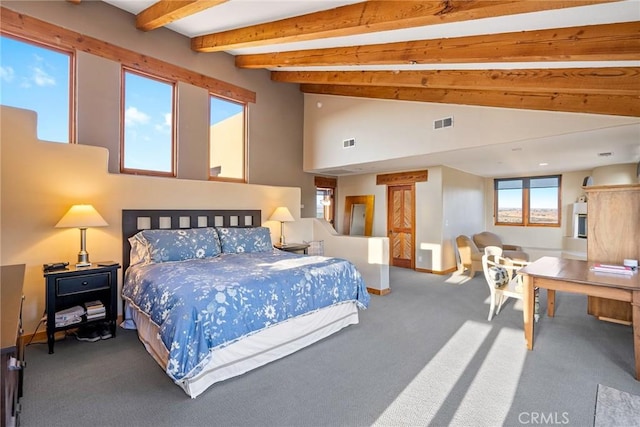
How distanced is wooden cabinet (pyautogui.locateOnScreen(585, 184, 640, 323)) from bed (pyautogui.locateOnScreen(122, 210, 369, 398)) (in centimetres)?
297

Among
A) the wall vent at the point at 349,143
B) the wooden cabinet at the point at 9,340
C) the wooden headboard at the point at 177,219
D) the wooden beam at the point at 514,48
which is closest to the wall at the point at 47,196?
the wooden headboard at the point at 177,219

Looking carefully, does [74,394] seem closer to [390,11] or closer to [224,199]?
[224,199]

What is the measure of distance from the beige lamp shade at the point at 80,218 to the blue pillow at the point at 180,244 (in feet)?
1.95

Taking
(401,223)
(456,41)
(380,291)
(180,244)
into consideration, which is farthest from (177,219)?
(401,223)

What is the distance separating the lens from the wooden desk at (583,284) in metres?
2.64

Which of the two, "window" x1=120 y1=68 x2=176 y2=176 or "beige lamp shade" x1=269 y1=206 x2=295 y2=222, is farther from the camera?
"beige lamp shade" x1=269 y1=206 x2=295 y2=222

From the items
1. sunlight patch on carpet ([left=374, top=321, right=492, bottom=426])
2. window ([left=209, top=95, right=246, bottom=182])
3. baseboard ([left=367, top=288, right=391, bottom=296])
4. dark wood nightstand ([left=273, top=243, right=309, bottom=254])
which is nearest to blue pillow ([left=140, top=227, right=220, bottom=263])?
dark wood nightstand ([left=273, top=243, right=309, bottom=254])

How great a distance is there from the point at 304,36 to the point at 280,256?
9.29 ft

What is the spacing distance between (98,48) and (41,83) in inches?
33.2

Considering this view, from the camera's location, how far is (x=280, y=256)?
13.9ft

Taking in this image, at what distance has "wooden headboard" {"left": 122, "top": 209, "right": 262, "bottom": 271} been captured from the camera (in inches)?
159

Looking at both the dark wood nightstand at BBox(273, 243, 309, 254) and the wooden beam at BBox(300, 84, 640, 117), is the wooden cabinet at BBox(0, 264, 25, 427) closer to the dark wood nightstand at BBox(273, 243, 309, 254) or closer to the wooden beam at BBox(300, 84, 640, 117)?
the dark wood nightstand at BBox(273, 243, 309, 254)

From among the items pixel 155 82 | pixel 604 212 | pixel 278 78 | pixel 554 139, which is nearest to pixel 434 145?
pixel 554 139

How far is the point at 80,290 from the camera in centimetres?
325
